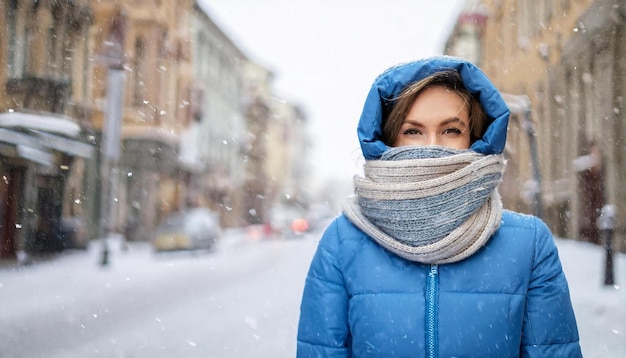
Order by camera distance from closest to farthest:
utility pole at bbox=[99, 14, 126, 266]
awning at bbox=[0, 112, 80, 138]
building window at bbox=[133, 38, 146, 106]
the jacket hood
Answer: the jacket hood → awning at bbox=[0, 112, 80, 138] → utility pole at bbox=[99, 14, 126, 266] → building window at bbox=[133, 38, 146, 106]

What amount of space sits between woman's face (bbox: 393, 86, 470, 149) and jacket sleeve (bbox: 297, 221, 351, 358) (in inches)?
19.9

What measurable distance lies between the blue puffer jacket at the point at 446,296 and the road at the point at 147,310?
136 inches

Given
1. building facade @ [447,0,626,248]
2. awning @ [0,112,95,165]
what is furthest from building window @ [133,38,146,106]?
building facade @ [447,0,626,248]

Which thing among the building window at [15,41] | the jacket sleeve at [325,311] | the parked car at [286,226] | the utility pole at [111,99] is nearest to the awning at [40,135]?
the building window at [15,41]

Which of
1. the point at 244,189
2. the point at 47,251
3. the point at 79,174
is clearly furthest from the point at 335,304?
the point at 244,189

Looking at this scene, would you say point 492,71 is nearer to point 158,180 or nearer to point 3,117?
point 3,117

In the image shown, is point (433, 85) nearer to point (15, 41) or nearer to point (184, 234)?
point (15, 41)

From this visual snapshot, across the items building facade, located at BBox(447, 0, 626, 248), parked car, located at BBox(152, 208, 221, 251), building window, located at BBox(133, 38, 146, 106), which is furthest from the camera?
building window, located at BBox(133, 38, 146, 106)

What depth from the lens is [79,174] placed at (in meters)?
17.3

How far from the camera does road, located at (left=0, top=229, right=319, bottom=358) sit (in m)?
5.50

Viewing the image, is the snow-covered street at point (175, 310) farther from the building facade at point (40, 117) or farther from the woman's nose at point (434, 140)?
the woman's nose at point (434, 140)

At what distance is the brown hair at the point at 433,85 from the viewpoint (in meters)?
1.86

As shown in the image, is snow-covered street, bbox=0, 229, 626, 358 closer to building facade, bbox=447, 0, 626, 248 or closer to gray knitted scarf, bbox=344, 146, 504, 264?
building facade, bbox=447, 0, 626, 248

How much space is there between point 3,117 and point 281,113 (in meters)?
62.7
